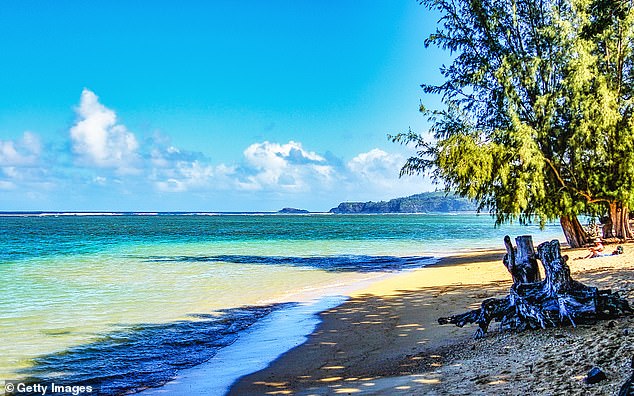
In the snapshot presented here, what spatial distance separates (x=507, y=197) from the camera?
2027 cm

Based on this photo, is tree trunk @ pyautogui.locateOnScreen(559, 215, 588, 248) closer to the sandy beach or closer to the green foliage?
the green foliage

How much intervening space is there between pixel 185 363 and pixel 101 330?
3.59m

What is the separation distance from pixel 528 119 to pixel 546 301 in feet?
48.8

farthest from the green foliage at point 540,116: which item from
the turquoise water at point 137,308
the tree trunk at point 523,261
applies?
the tree trunk at point 523,261

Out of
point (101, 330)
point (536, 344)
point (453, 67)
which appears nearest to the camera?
point (536, 344)

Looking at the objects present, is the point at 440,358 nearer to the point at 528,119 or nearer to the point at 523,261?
the point at 523,261

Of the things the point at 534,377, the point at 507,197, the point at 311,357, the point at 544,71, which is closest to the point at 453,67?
the point at 544,71

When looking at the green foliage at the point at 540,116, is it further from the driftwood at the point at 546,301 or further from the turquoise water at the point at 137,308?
the driftwood at the point at 546,301

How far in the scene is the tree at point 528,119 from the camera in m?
19.7

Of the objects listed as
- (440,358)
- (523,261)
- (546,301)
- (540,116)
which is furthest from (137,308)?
(540,116)

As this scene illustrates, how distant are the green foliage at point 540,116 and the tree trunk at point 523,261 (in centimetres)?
1164

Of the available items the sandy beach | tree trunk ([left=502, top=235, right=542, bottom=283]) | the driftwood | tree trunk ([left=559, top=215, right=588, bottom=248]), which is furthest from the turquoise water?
tree trunk ([left=559, top=215, right=588, bottom=248])

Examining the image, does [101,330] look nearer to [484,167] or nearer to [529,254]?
[529,254]

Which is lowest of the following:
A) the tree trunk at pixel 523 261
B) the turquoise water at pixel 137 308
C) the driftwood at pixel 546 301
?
the turquoise water at pixel 137 308
